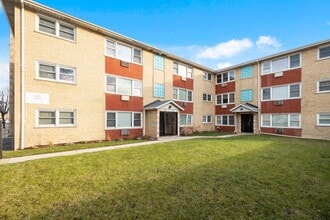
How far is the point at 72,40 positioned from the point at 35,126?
6.18 metres

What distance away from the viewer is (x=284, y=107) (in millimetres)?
18547

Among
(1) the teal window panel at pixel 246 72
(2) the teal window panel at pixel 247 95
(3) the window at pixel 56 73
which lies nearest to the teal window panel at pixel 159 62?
(3) the window at pixel 56 73

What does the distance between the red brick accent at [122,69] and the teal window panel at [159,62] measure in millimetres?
1959

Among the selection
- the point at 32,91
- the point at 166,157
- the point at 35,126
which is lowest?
the point at 166,157

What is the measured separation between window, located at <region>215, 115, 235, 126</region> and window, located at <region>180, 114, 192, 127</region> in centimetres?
520

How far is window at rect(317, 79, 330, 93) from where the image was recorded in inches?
626

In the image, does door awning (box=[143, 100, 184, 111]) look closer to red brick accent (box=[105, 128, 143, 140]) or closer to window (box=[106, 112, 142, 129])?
window (box=[106, 112, 142, 129])

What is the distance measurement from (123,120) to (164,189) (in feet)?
37.5

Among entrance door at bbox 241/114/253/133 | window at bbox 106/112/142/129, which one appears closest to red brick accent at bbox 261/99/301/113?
entrance door at bbox 241/114/253/133

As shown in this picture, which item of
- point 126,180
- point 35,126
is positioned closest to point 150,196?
point 126,180

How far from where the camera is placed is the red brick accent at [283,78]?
1775cm

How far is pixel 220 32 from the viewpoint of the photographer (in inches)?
766

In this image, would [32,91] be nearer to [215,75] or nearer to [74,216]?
[74,216]

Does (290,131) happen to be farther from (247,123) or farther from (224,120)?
(224,120)
